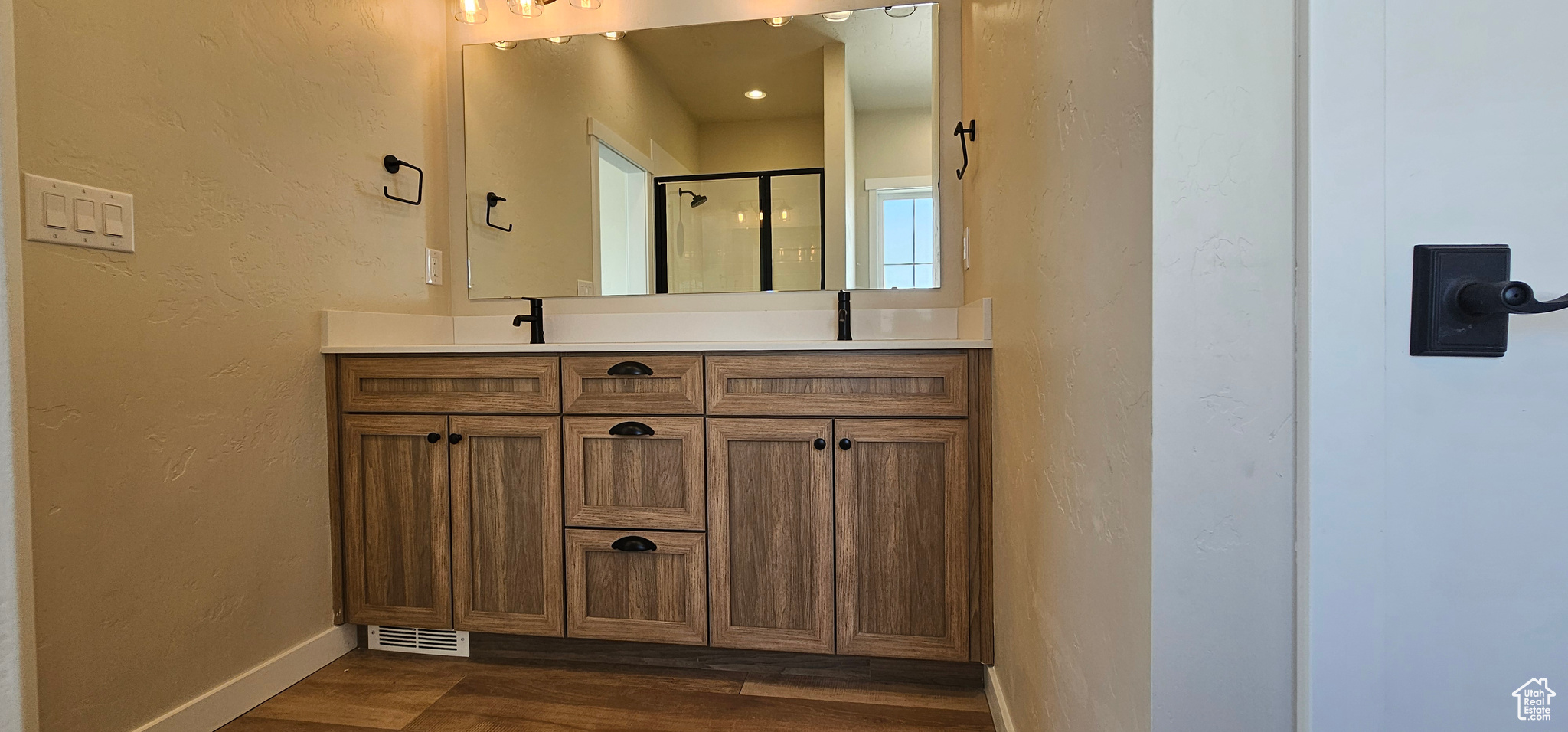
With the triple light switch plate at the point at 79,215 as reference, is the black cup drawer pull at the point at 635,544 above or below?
below

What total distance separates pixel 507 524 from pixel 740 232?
44.9 inches

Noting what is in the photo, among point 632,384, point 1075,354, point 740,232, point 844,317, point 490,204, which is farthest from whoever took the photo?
point 490,204

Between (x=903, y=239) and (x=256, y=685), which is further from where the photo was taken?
(x=903, y=239)

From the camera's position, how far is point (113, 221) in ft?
4.25

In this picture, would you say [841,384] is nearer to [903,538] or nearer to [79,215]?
[903,538]

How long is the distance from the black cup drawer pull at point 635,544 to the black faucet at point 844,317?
2.60 ft

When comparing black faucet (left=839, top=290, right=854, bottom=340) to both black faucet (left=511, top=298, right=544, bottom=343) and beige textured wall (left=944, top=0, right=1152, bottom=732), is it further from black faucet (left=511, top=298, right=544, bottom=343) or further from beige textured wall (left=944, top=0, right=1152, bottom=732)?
black faucet (left=511, top=298, right=544, bottom=343)

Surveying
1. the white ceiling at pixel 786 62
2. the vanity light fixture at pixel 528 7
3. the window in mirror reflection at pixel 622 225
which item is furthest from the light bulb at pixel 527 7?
the window in mirror reflection at pixel 622 225

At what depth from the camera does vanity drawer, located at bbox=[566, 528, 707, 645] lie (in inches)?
64.7

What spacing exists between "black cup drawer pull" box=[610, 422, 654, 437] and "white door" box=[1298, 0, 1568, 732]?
136 centimetres

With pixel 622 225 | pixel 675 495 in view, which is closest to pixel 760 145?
pixel 622 225

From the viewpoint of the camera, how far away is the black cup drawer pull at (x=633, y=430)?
166 cm

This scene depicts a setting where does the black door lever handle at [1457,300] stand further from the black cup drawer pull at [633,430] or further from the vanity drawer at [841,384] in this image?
the black cup drawer pull at [633,430]

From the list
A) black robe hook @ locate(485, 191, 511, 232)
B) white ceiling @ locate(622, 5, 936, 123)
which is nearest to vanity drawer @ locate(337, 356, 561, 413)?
black robe hook @ locate(485, 191, 511, 232)
